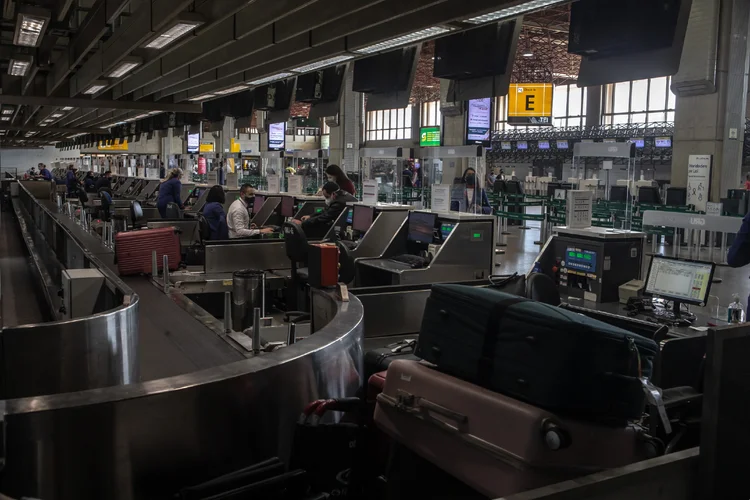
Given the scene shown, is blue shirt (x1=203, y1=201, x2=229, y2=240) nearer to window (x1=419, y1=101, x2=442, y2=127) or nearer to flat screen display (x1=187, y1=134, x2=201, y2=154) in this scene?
flat screen display (x1=187, y1=134, x2=201, y2=154)

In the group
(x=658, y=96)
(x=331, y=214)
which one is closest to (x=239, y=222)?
(x=331, y=214)

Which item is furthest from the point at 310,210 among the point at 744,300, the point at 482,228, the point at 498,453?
the point at 498,453

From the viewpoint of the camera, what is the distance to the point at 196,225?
977 centimetres

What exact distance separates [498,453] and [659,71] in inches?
152

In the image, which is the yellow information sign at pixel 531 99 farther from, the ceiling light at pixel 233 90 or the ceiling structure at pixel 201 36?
the ceiling structure at pixel 201 36

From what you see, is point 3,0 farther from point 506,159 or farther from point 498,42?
point 506,159

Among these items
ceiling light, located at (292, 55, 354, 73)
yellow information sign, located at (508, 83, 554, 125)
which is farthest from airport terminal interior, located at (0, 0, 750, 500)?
yellow information sign, located at (508, 83, 554, 125)

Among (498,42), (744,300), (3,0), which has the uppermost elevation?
(3,0)

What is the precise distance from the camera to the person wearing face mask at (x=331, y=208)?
27.8 feet

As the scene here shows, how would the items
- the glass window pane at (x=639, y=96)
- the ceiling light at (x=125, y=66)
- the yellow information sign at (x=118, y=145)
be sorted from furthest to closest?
the yellow information sign at (x=118, y=145)
the glass window pane at (x=639, y=96)
the ceiling light at (x=125, y=66)

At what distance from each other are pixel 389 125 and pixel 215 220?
113 ft

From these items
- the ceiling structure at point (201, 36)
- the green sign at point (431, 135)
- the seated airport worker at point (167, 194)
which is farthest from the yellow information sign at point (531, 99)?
the seated airport worker at point (167, 194)

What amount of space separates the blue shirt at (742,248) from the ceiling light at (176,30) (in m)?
4.66

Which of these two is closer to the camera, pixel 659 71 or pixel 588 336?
pixel 588 336
